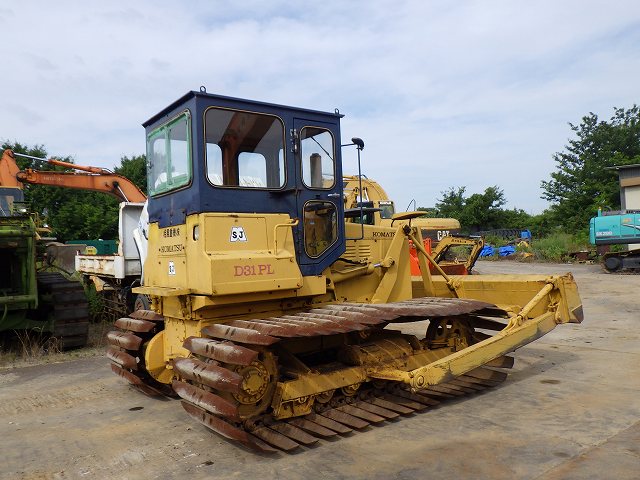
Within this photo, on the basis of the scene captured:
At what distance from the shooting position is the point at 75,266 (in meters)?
14.6

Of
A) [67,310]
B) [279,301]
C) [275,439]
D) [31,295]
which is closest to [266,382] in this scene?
[275,439]

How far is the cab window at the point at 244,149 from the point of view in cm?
504

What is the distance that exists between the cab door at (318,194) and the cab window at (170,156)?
100 centimetres

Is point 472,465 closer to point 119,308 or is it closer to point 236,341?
point 236,341

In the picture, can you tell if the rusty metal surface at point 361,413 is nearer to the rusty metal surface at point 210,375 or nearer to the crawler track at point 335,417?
the crawler track at point 335,417

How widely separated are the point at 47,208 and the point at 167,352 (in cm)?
3544

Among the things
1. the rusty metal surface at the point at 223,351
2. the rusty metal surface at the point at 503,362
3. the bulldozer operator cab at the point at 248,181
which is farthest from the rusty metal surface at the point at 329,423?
the rusty metal surface at the point at 503,362

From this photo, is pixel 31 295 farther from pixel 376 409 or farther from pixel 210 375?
pixel 376 409

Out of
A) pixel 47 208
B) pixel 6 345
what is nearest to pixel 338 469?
pixel 6 345

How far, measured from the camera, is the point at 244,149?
5.29m

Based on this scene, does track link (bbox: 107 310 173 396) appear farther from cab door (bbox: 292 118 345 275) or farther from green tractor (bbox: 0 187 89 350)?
green tractor (bbox: 0 187 89 350)

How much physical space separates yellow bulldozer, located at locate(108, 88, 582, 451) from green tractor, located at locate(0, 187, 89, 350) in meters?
3.02

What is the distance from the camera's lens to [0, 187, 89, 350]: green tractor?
8312 millimetres

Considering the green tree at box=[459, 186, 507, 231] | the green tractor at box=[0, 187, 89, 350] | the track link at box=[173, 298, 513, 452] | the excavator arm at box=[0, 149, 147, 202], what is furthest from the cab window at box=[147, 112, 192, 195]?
the green tree at box=[459, 186, 507, 231]
